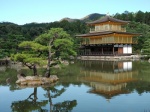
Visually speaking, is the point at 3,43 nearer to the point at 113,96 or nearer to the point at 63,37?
the point at 63,37

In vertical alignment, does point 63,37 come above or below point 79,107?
above

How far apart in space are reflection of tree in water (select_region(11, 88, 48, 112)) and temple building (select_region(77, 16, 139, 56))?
31.2 meters

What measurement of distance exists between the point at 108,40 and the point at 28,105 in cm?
3428

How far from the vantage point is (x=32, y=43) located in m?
17.7

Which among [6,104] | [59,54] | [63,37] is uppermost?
[63,37]

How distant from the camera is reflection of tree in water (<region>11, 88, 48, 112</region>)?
11.1 meters

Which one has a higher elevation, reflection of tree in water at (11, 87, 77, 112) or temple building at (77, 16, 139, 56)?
temple building at (77, 16, 139, 56)

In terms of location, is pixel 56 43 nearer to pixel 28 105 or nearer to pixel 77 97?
pixel 77 97

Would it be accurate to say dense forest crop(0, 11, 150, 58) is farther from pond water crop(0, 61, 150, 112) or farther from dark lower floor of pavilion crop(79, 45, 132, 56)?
pond water crop(0, 61, 150, 112)

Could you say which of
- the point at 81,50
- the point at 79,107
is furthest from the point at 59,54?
the point at 81,50

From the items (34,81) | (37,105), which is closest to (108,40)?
(34,81)

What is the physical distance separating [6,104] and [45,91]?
10.0ft

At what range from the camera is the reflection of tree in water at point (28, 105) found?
11122mm

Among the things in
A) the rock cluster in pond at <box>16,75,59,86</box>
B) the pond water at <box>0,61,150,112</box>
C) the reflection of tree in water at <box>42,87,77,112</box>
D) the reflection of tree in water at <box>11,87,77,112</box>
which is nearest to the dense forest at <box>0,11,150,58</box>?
the rock cluster in pond at <box>16,75,59,86</box>
